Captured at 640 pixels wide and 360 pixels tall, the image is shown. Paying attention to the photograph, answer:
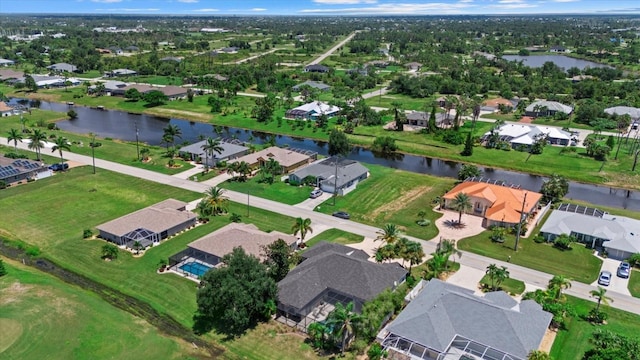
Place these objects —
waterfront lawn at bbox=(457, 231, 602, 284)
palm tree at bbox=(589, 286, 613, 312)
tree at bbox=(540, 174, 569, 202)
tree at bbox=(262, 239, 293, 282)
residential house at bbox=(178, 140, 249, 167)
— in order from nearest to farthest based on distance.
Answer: palm tree at bbox=(589, 286, 613, 312) → tree at bbox=(262, 239, 293, 282) → waterfront lawn at bbox=(457, 231, 602, 284) → tree at bbox=(540, 174, 569, 202) → residential house at bbox=(178, 140, 249, 167)

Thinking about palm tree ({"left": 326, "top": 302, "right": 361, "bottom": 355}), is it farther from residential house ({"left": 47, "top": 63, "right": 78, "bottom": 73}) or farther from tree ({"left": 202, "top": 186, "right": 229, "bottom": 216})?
residential house ({"left": 47, "top": 63, "right": 78, "bottom": 73})

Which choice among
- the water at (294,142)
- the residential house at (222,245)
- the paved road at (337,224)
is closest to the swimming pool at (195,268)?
the residential house at (222,245)

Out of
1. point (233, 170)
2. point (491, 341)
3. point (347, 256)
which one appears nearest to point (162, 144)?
point (233, 170)

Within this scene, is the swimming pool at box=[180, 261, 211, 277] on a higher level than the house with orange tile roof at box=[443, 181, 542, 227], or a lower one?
lower

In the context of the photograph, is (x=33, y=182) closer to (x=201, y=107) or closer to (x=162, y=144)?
(x=162, y=144)

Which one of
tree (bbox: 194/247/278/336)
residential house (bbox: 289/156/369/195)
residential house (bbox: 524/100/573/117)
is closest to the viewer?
tree (bbox: 194/247/278/336)

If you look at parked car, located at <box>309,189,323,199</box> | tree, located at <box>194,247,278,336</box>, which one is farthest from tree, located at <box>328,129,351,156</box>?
tree, located at <box>194,247,278,336</box>
